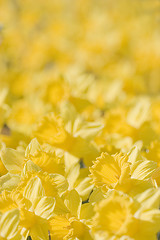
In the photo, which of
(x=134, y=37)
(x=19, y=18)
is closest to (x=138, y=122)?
(x=134, y=37)

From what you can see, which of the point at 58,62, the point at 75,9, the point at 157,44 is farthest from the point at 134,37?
the point at 75,9

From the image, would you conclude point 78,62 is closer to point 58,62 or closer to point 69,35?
point 58,62

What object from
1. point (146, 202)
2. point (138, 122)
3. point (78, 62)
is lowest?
point (78, 62)

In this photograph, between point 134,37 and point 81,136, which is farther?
point 134,37

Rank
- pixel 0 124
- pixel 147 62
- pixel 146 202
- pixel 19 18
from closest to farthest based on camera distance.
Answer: pixel 146 202, pixel 0 124, pixel 147 62, pixel 19 18

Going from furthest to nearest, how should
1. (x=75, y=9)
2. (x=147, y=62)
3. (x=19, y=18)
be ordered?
(x=75, y=9)
(x=19, y=18)
(x=147, y=62)

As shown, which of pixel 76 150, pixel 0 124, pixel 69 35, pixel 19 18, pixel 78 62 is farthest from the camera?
Answer: pixel 19 18

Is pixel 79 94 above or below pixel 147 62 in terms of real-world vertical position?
above

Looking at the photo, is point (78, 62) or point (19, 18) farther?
point (19, 18)

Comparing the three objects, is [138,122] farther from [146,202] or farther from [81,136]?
[146,202]
